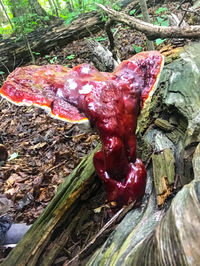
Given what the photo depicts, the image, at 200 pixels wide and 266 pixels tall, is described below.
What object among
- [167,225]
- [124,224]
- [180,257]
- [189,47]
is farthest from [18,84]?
[189,47]

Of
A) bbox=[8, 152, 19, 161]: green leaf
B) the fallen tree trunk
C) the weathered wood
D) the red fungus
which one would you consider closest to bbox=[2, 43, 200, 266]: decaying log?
the weathered wood

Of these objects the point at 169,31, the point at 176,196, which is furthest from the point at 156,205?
the point at 169,31

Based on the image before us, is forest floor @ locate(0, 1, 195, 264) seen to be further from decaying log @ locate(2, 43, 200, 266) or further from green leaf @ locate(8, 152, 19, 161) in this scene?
decaying log @ locate(2, 43, 200, 266)

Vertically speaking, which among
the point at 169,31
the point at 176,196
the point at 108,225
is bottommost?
the point at 108,225

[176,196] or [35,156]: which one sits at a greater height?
[176,196]

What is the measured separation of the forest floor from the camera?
10.2ft

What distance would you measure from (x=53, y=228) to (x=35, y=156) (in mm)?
1867

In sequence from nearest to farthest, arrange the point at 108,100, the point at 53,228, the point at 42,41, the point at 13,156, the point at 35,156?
the point at 108,100 < the point at 53,228 < the point at 35,156 < the point at 13,156 < the point at 42,41

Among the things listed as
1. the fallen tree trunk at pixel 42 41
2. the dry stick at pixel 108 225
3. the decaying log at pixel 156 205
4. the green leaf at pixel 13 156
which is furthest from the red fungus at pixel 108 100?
the fallen tree trunk at pixel 42 41

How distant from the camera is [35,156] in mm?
3951

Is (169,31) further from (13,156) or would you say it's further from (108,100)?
(13,156)

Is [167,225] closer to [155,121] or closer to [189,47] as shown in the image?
[155,121]

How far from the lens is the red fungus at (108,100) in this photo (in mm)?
1992

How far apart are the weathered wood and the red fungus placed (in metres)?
0.35
